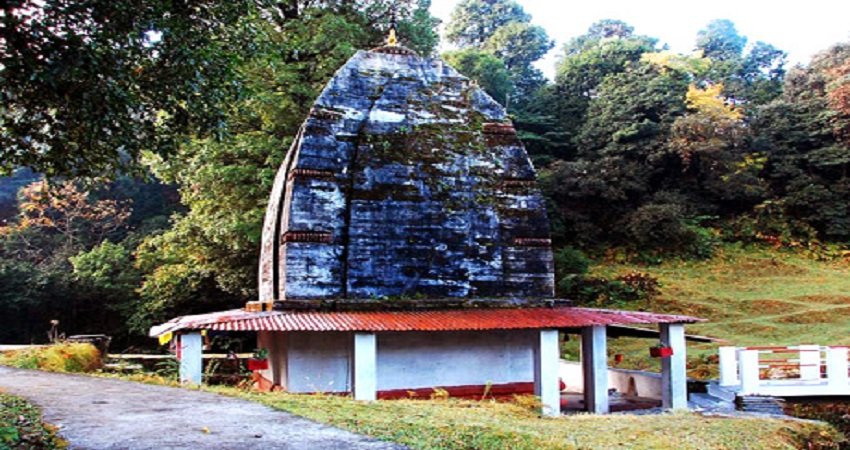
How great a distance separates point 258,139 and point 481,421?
1217 centimetres

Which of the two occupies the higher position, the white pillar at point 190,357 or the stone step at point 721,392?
the white pillar at point 190,357

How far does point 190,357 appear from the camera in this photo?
10695 millimetres

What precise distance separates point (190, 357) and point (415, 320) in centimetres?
336

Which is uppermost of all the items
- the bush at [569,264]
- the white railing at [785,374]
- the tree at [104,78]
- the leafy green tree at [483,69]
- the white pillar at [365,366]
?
the leafy green tree at [483,69]

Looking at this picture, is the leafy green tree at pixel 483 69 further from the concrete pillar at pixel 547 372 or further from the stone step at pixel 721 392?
→ the concrete pillar at pixel 547 372

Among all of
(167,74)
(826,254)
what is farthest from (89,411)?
(826,254)

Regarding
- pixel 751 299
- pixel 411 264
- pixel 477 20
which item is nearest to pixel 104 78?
pixel 411 264

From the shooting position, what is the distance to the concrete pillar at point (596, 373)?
1232 cm

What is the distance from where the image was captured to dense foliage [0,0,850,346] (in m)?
6.39

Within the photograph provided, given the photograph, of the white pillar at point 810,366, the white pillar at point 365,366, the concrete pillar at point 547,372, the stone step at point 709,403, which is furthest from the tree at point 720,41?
the white pillar at point 365,366

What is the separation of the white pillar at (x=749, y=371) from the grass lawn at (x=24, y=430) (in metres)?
11.6

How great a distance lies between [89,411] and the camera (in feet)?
22.8

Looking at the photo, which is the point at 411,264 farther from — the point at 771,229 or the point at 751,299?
the point at 771,229

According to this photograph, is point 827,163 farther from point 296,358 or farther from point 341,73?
point 296,358
